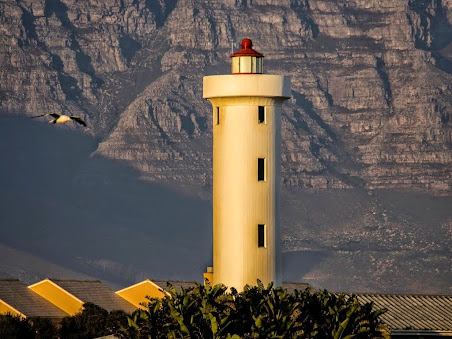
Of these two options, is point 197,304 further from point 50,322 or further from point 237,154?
point 50,322

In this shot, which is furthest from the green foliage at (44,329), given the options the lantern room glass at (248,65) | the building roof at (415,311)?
the lantern room glass at (248,65)

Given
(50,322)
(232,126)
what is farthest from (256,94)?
(50,322)

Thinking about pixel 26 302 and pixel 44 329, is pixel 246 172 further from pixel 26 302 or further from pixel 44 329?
pixel 26 302

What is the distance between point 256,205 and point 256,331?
5.99m

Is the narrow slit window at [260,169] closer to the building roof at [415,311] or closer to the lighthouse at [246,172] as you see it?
the lighthouse at [246,172]

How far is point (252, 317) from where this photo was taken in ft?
199

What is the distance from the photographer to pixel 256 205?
64.0 meters

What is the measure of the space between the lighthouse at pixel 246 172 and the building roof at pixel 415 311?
321 inches

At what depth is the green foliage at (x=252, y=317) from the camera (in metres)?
60.2

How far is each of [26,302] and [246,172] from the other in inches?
1495

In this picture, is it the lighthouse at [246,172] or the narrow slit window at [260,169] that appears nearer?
the lighthouse at [246,172]

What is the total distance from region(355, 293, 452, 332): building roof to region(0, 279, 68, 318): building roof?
27.3m

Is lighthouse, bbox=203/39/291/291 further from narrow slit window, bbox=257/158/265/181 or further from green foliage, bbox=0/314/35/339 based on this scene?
green foliage, bbox=0/314/35/339

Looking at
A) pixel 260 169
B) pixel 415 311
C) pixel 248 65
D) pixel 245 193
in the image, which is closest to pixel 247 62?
pixel 248 65
